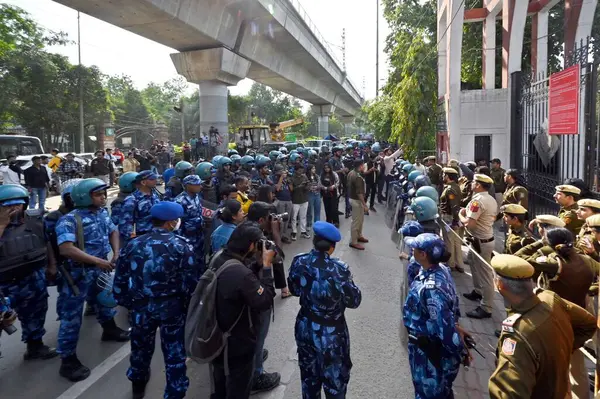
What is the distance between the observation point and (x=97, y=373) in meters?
4.06

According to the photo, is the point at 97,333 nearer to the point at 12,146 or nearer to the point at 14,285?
the point at 14,285

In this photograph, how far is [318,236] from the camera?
302 cm

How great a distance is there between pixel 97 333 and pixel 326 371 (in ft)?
10.8

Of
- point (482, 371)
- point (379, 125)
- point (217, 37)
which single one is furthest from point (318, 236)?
point (379, 125)

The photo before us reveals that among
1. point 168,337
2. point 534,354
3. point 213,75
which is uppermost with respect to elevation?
point 213,75

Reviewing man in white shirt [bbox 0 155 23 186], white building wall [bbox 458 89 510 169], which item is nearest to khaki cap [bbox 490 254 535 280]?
white building wall [bbox 458 89 510 169]

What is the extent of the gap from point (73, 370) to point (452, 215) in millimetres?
5771

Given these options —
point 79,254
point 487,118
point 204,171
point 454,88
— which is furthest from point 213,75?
point 79,254

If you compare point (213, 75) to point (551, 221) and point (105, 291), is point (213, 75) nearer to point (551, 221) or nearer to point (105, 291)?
point (105, 291)

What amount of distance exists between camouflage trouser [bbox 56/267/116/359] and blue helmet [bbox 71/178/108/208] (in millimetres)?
667

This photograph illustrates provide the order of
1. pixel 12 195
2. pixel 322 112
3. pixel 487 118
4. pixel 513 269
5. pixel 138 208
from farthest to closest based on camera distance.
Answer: pixel 322 112
pixel 487 118
pixel 138 208
pixel 12 195
pixel 513 269

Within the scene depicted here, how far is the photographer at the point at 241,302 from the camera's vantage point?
280cm

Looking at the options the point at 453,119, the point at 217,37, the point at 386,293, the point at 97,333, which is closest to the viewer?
the point at 97,333

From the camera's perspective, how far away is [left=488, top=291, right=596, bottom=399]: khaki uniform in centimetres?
205
